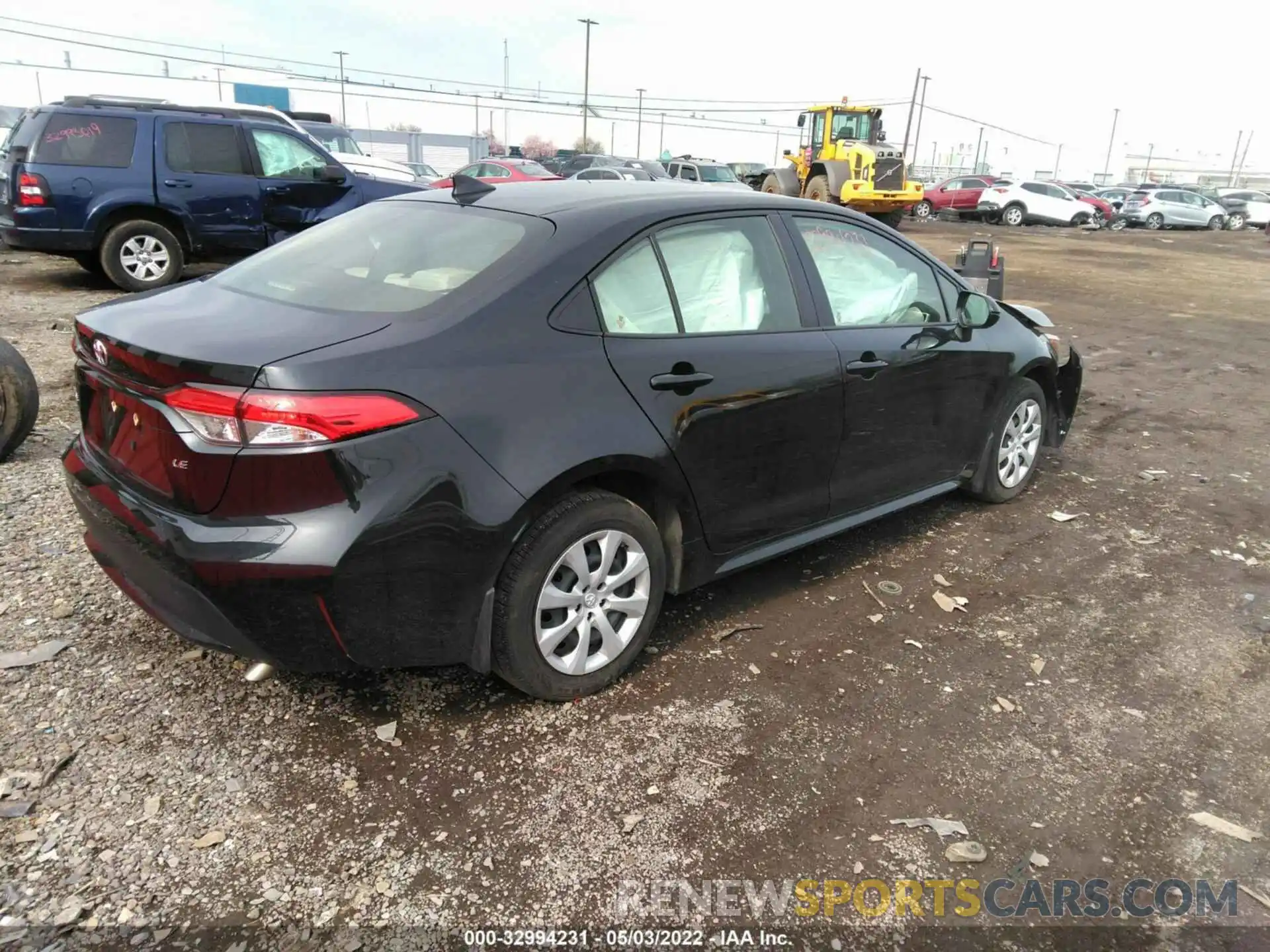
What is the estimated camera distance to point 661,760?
106 inches

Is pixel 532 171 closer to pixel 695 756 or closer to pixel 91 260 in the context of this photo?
pixel 91 260

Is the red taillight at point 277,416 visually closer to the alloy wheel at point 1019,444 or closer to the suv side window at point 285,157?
the alloy wheel at point 1019,444

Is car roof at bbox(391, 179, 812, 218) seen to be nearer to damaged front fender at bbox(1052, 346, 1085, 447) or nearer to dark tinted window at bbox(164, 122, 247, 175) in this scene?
damaged front fender at bbox(1052, 346, 1085, 447)

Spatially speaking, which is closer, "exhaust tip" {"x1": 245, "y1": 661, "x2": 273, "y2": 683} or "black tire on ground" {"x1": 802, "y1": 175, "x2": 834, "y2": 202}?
"exhaust tip" {"x1": 245, "y1": 661, "x2": 273, "y2": 683}

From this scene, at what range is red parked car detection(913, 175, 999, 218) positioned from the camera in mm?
34594

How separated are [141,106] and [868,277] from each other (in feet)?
Answer: 30.1

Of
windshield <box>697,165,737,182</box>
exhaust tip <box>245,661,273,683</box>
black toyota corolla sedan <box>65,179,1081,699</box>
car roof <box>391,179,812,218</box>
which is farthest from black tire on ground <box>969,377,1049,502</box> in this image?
windshield <box>697,165,737,182</box>

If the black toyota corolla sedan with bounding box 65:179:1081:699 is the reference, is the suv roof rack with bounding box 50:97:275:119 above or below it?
above

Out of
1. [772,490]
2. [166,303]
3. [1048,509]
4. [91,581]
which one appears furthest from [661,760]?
[1048,509]

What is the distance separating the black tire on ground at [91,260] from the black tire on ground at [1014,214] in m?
32.7

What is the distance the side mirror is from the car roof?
0.93 m

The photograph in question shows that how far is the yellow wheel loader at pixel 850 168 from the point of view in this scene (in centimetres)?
2292

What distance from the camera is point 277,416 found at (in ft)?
7.36

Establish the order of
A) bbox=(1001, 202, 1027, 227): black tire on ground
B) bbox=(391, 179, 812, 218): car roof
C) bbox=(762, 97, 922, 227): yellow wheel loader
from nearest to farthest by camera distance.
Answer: bbox=(391, 179, 812, 218): car roof < bbox=(762, 97, 922, 227): yellow wheel loader < bbox=(1001, 202, 1027, 227): black tire on ground
